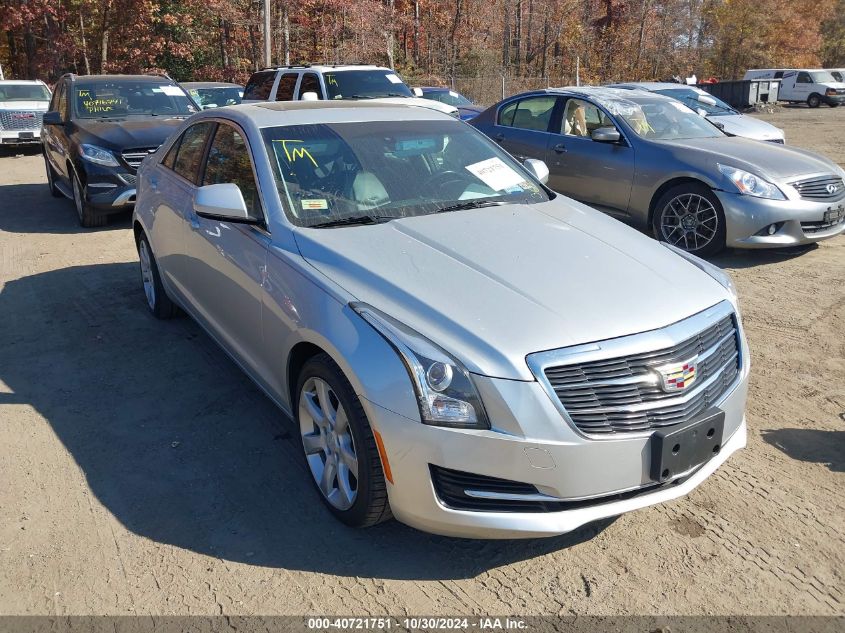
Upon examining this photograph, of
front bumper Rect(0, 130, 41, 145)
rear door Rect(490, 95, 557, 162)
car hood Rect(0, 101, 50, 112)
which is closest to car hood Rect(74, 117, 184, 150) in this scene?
rear door Rect(490, 95, 557, 162)

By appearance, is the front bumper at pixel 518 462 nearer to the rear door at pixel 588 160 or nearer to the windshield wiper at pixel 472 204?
the windshield wiper at pixel 472 204

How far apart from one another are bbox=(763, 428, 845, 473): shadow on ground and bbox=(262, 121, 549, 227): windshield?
1852mm

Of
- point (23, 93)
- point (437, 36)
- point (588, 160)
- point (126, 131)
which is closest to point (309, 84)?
point (126, 131)

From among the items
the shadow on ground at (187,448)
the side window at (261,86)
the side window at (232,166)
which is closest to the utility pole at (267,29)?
the side window at (261,86)

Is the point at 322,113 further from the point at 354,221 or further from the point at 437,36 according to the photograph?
the point at 437,36

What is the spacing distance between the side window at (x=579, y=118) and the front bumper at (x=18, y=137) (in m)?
14.7

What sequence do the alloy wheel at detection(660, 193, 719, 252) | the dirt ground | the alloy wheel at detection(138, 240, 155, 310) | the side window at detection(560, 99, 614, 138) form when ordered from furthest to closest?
1. the side window at detection(560, 99, 614, 138)
2. the alloy wheel at detection(660, 193, 719, 252)
3. the alloy wheel at detection(138, 240, 155, 310)
4. the dirt ground

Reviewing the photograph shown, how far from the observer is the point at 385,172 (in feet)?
13.3

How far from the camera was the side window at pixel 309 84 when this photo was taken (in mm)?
12322

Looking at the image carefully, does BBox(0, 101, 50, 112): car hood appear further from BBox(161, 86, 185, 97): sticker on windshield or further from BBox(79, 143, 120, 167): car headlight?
BBox(79, 143, 120, 167): car headlight

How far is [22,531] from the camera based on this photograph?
328 centimetres

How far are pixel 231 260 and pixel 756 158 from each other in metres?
5.62

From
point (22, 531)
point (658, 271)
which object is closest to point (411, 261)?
point (658, 271)

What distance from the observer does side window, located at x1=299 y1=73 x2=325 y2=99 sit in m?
12.3
